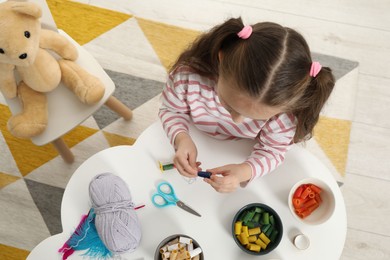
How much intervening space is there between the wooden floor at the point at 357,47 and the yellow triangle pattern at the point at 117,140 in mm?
494

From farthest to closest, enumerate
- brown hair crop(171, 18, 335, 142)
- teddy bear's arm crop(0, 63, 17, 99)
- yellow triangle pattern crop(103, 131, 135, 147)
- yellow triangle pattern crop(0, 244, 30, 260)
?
1. yellow triangle pattern crop(103, 131, 135, 147)
2. yellow triangle pattern crop(0, 244, 30, 260)
3. teddy bear's arm crop(0, 63, 17, 99)
4. brown hair crop(171, 18, 335, 142)

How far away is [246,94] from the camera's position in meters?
0.69

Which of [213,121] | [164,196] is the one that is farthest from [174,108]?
[164,196]

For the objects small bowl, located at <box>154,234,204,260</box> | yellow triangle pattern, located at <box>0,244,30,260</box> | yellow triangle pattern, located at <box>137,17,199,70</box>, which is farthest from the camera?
yellow triangle pattern, located at <box>137,17,199,70</box>

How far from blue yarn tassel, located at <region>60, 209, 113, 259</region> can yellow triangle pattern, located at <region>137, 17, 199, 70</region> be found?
797mm

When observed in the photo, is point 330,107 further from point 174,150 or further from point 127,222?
point 127,222

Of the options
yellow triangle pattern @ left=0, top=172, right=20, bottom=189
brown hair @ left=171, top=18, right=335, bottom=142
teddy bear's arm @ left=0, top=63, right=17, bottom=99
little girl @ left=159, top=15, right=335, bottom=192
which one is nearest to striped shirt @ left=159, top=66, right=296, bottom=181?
little girl @ left=159, top=15, right=335, bottom=192

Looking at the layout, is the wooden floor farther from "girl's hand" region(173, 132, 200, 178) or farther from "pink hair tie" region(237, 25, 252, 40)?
"pink hair tie" region(237, 25, 252, 40)

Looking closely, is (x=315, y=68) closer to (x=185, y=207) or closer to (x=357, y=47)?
(x=185, y=207)

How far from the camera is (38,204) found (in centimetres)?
132

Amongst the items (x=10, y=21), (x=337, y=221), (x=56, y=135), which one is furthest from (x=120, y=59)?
(x=337, y=221)

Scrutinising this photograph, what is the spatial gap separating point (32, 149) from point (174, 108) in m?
0.71

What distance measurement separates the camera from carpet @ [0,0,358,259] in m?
1.31

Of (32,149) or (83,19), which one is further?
(83,19)
